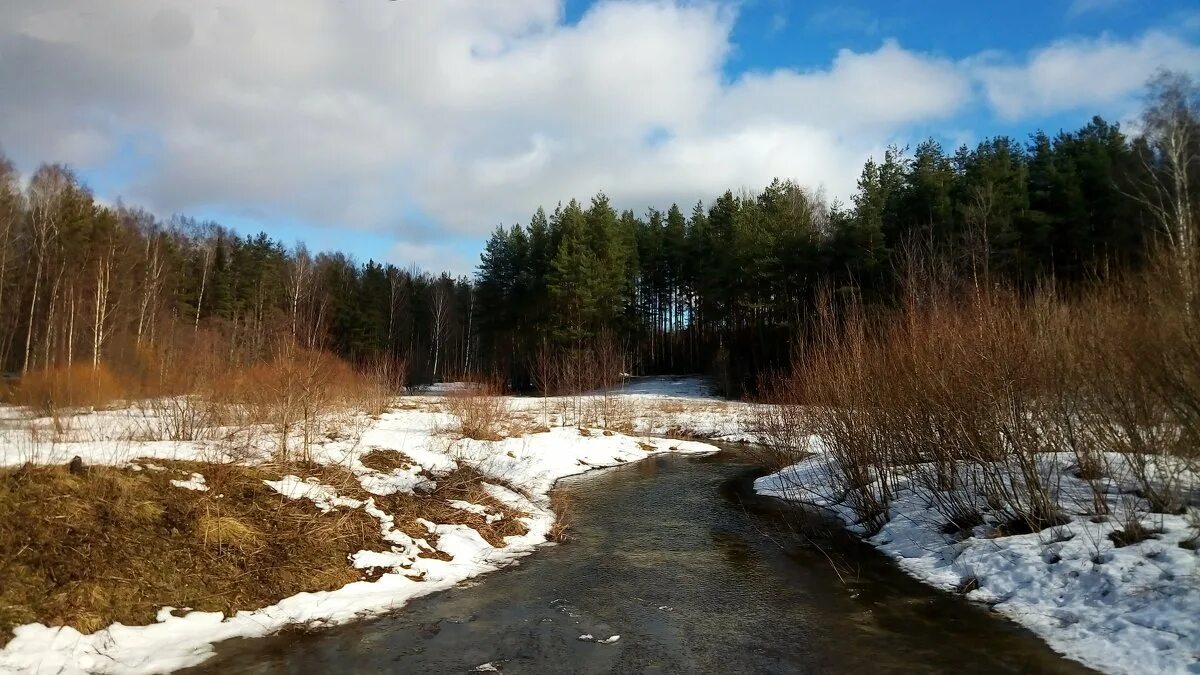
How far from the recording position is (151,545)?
8.02 meters

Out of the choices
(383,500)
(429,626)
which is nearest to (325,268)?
(383,500)

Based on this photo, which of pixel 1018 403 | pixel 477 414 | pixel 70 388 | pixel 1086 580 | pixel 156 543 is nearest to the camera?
pixel 1086 580

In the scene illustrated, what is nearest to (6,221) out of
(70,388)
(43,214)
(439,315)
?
(43,214)

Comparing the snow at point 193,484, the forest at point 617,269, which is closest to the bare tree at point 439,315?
the forest at point 617,269

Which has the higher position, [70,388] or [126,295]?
[126,295]

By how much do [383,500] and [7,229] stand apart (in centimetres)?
3318

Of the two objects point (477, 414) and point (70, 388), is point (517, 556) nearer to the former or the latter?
point (477, 414)

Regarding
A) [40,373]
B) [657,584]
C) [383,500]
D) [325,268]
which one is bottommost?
[657,584]

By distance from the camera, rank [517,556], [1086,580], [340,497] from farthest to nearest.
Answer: [517,556] < [340,497] < [1086,580]

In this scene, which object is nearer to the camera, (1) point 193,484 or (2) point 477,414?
(1) point 193,484

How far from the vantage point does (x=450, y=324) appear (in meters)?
64.9

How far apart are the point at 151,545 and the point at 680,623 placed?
20.9 ft

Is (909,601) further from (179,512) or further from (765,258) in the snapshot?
(765,258)

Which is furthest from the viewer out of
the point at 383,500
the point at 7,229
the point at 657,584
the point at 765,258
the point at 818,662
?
the point at 765,258
